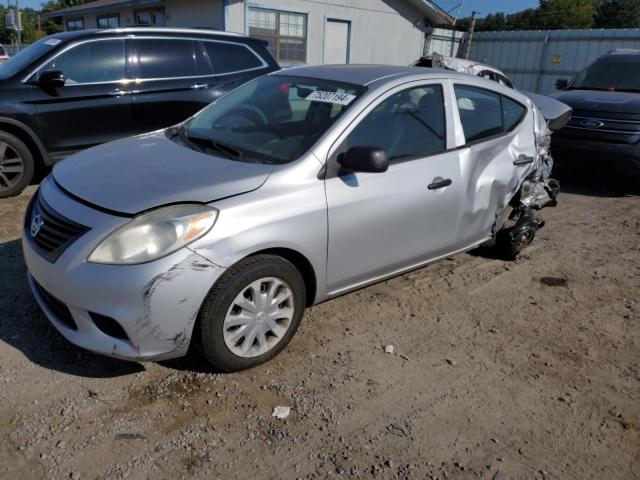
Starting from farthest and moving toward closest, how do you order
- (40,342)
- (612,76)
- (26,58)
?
(612,76) < (26,58) < (40,342)

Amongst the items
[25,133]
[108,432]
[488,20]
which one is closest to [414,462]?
[108,432]

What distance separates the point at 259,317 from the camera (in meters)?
3.04

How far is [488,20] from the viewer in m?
56.8

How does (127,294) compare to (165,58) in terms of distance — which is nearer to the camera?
(127,294)

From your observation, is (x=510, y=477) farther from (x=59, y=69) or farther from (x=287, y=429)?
(x=59, y=69)

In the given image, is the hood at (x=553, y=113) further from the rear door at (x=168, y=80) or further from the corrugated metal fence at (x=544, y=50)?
the corrugated metal fence at (x=544, y=50)

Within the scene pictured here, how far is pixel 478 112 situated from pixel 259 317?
246 cm

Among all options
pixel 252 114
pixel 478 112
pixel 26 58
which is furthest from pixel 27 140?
pixel 478 112

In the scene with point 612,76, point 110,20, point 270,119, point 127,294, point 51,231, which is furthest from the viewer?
point 110,20

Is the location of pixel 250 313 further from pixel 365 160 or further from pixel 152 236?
pixel 365 160

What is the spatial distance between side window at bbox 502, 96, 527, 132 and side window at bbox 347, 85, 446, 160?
93 centimetres

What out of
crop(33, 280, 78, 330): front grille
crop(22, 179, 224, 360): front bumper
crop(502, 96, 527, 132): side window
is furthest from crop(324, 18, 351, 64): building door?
crop(22, 179, 224, 360): front bumper

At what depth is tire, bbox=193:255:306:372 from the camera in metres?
2.82

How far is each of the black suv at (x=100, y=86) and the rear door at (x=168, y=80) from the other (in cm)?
1
